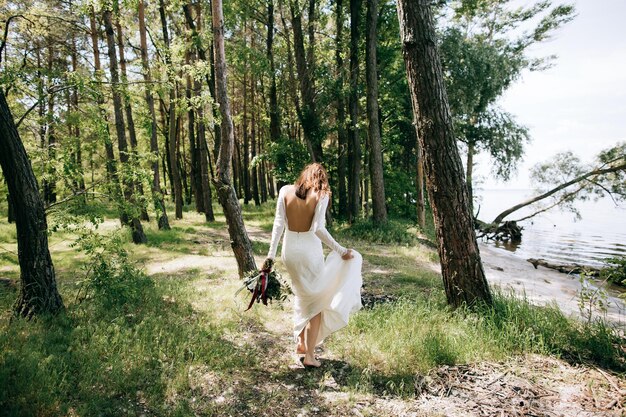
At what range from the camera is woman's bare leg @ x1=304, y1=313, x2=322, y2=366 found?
14.1 feet

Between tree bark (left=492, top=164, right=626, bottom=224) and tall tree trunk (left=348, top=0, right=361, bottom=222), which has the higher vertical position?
tall tree trunk (left=348, top=0, right=361, bottom=222)

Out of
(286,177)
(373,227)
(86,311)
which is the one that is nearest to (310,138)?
(286,177)

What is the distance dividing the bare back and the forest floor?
5.76 feet

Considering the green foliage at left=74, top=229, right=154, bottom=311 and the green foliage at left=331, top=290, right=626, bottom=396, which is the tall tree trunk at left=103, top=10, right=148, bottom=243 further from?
the green foliage at left=331, top=290, right=626, bottom=396

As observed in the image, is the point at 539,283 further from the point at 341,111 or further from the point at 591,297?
the point at 341,111

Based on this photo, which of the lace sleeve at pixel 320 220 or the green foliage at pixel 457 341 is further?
the lace sleeve at pixel 320 220

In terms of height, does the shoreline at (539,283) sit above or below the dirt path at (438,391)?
below

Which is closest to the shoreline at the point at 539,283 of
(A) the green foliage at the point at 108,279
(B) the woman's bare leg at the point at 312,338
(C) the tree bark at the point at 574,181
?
(B) the woman's bare leg at the point at 312,338

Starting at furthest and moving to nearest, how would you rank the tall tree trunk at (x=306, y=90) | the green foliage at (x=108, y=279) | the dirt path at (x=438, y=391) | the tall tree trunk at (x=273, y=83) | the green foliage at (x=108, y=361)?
1. the tall tree trunk at (x=273, y=83)
2. the tall tree trunk at (x=306, y=90)
3. the green foliage at (x=108, y=279)
4. the dirt path at (x=438, y=391)
5. the green foliage at (x=108, y=361)

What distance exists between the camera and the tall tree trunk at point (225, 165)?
7133 millimetres

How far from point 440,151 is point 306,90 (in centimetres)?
1176

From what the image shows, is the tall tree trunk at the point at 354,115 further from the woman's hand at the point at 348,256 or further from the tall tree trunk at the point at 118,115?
the woman's hand at the point at 348,256

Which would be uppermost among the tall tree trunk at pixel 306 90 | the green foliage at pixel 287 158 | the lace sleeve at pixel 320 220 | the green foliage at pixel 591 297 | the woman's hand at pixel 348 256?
the tall tree trunk at pixel 306 90

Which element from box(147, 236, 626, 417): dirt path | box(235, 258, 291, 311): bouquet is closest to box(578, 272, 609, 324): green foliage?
box(147, 236, 626, 417): dirt path
